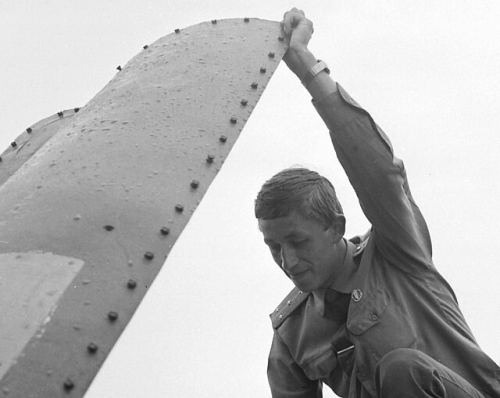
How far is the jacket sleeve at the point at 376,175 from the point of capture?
4.57 metres

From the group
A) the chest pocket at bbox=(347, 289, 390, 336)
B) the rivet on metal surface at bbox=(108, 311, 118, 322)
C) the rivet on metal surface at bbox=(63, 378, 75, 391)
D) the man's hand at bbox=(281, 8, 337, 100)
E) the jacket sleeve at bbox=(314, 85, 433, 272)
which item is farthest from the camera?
the man's hand at bbox=(281, 8, 337, 100)

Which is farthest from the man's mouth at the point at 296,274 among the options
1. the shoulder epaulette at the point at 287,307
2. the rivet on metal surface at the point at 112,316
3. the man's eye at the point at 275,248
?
the rivet on metal surface at the point at 112,316

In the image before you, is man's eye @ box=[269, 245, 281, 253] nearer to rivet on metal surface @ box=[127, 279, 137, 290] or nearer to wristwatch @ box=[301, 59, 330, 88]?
wristwatch @ box=[301, 59, 330, 88]

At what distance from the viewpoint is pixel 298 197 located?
14.4 ft

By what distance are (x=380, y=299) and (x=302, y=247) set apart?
0.49 metres

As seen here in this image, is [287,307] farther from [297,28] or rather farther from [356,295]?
[297,28]

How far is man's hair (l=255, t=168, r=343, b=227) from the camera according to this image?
436cm

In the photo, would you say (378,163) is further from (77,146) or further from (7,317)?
(7,317)

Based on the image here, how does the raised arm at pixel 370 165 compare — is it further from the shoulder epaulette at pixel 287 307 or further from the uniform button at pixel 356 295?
the shoulder epaulette at pixel 287 307

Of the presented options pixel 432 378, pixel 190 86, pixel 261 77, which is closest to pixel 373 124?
pixel 261 77

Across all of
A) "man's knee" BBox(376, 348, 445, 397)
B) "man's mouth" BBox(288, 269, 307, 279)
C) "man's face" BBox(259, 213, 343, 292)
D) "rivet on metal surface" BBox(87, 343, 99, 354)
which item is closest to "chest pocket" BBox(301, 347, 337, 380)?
"man's face" BBox(259, 213, 343, 292)

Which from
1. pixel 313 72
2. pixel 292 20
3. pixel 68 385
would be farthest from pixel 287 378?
pixel 68 385

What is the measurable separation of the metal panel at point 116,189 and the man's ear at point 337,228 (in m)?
0.73

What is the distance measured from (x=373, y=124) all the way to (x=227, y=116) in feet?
2.91
